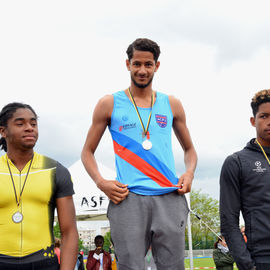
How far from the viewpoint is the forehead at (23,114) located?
9.76 ft

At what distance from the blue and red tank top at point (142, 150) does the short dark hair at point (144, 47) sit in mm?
368

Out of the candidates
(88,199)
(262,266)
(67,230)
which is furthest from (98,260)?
(262,266)

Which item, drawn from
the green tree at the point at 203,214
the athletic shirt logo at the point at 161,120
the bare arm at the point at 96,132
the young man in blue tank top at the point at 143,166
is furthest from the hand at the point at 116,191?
the green tree at the point at 203,214

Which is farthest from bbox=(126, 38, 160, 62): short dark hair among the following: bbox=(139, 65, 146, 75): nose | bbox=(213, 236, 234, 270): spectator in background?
bbox=(213, 236, 234, 270): spectator in background

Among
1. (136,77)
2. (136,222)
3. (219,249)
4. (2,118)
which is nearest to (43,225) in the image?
(136,222)

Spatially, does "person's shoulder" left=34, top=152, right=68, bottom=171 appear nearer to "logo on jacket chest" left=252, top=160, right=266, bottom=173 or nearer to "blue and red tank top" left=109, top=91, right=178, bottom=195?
"blue and red tank top" left=109, top=91, right=178, bottom=195

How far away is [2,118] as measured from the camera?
304 cm

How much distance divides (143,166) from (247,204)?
800 mm

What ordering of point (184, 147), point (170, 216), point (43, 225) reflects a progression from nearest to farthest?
point (43, 225) → point (170, 216) → point (184, 147)

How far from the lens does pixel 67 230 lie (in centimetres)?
295

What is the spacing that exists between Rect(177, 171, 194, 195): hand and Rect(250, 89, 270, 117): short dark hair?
2.32 feet

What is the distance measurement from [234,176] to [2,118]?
5.72 feet

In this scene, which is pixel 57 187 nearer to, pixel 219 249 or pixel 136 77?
pixel 136 77

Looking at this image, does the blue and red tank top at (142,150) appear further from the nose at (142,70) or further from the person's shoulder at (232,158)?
the person's shoulder at (232,158)
